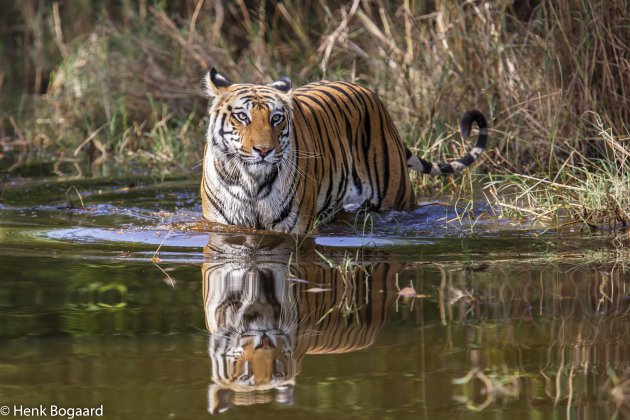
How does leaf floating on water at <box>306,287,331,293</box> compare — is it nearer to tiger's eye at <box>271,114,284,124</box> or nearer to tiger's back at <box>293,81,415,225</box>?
Result: tiger's eye at <box>271,114,284,124</box>

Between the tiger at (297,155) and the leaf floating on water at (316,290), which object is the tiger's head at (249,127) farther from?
the leaf floating on water at (316,290)

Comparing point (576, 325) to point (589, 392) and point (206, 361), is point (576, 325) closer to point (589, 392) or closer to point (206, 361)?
point (589, 392)

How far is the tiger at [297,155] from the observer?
5.66m

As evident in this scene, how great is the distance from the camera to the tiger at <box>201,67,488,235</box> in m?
5.66

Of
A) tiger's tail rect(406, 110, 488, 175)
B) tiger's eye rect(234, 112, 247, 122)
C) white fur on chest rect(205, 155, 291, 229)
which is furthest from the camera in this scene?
tiger's tail rect(406, 110, 488, 175)

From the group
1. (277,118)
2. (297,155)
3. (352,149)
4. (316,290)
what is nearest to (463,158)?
(352,149)

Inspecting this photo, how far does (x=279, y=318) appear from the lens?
3771 millimetres

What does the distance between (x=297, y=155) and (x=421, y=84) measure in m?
2.20

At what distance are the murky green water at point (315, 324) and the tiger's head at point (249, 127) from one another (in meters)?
0.41

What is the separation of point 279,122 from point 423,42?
255cm

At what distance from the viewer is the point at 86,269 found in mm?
4781

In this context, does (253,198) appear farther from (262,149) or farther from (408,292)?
(408,292)

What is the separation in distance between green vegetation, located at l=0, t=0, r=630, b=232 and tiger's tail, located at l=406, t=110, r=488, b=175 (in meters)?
0.18

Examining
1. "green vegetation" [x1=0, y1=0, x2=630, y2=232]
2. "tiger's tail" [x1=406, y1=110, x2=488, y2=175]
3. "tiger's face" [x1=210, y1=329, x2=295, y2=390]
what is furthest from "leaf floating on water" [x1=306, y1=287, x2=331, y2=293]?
"tiger's tail" [x1=406, y1=110, x2=488, y2=175]
